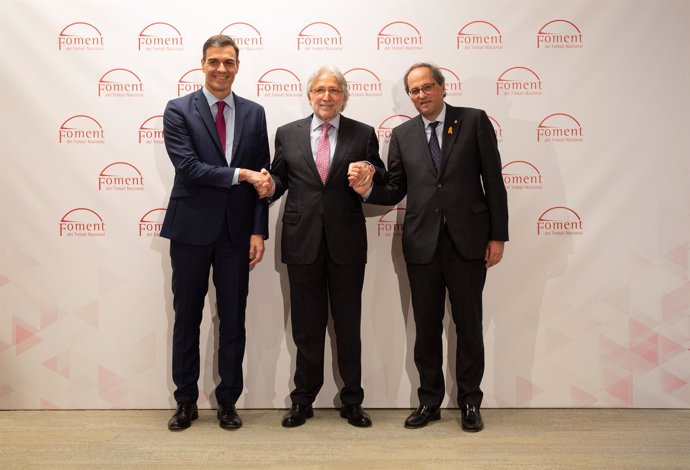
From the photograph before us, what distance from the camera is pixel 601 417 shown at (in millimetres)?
3230

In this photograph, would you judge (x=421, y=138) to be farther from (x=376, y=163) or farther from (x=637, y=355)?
(x=637, y=355)

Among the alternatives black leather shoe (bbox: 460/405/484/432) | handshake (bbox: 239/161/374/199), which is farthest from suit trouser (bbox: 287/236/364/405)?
black leather shoe (bbox: 460/405/484/432)

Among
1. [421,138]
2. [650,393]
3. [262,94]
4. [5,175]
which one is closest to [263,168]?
[262,94]

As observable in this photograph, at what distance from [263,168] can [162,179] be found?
69 centimetres

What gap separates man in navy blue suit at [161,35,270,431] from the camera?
299 cm

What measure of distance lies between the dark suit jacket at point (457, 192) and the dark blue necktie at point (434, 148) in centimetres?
3

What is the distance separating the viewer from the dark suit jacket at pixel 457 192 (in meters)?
2.99

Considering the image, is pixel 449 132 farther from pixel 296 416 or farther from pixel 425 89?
pixel 296 416

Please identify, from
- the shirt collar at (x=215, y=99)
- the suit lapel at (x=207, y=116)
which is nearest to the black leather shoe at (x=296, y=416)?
the suit lapel at (x=207, y=116)

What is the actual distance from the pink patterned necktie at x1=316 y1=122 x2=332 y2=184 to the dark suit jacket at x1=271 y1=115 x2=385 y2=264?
39 mm

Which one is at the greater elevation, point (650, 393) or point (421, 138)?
point (421, 138)

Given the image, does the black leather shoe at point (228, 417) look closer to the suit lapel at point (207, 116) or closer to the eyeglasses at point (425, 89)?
the suit lapel at point (207, 116)

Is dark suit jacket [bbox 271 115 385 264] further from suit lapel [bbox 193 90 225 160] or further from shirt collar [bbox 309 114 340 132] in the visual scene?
suit lapel [bbox 193 90 225 160]

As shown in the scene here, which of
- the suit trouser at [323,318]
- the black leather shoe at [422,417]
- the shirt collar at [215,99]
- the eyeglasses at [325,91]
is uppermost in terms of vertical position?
the eyeglasses at [325,91]
